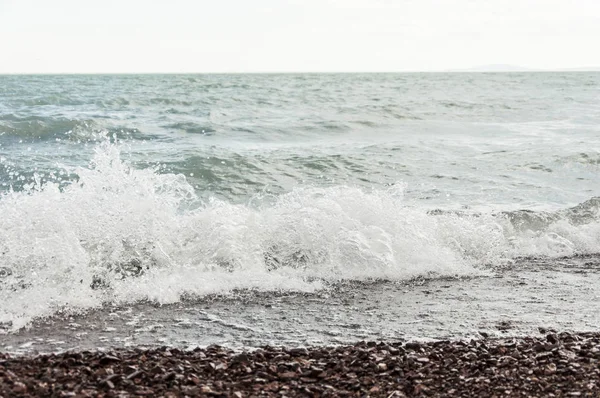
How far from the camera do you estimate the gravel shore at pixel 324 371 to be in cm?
402

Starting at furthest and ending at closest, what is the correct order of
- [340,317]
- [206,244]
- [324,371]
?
[206,244] → [340,317] → [324,371]

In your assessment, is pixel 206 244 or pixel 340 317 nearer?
pixel 340 317

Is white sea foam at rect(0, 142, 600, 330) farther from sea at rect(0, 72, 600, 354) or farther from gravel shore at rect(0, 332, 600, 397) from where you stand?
gravel shore at rect(0, 332, 600, 397)

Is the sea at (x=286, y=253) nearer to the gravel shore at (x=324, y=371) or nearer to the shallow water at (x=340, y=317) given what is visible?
the shallow water at (x=340, y=317)

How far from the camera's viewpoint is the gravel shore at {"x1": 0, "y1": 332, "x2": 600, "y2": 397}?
13.2 feet

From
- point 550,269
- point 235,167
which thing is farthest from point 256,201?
point 550,269

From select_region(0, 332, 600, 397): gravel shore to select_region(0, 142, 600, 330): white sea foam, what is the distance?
1.82 m

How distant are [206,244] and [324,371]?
146 inches

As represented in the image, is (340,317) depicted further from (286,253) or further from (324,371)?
(286,253)

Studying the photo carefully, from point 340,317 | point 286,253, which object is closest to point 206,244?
point 286,253

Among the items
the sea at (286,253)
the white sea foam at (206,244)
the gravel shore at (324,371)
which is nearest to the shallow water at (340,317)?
the sea at (286,253)

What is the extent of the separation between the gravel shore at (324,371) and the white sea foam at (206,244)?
1.82m

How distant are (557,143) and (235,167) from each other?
10.3m

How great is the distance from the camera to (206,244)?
307 inches
